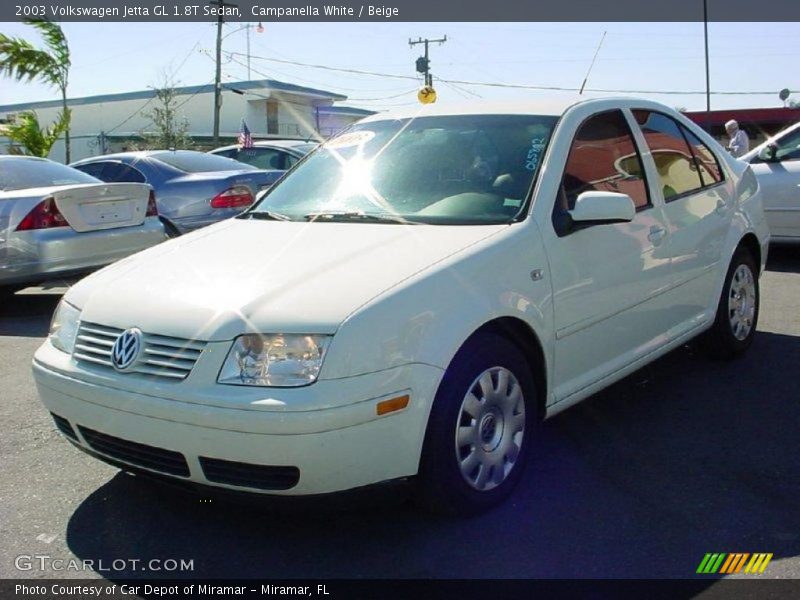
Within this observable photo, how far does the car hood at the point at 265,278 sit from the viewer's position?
2.80 meters

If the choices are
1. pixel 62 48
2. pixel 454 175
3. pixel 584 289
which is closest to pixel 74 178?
pixel 454 175

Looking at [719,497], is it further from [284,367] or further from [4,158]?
[4,158]

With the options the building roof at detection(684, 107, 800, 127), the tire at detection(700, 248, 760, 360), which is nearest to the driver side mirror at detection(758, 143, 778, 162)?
the tire at detection(700, 248, 760, 360)

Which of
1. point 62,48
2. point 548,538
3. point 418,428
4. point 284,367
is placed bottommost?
point 548,538

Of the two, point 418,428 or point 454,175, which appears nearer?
point 418,428

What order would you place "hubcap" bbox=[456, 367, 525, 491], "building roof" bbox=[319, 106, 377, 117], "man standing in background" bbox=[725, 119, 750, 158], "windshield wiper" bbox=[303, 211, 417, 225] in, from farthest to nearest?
"building roof" bbox=[319, 106, 377, 117]
"man standing in background" bbox=[725, 119, 750, 158]
"windshield wiper" bbox=[303, 211, 417, 225]
"hubcap" bbox=[456, 367, 525, 491]

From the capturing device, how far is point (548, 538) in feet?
9.92

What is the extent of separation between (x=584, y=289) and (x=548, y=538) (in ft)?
3.65

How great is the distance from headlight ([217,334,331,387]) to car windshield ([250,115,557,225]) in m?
1.04

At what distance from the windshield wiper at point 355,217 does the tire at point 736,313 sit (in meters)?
2.39

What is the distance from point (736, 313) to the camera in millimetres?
5152

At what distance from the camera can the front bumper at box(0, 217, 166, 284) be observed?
688 centimetres

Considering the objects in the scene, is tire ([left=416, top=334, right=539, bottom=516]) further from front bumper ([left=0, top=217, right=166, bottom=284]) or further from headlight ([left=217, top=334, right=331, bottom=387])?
front bumper ([left=0, top=217, right=166, bottom=284])

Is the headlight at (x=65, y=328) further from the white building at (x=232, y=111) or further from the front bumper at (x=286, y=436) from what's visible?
the white building at (x=232, y=111)
